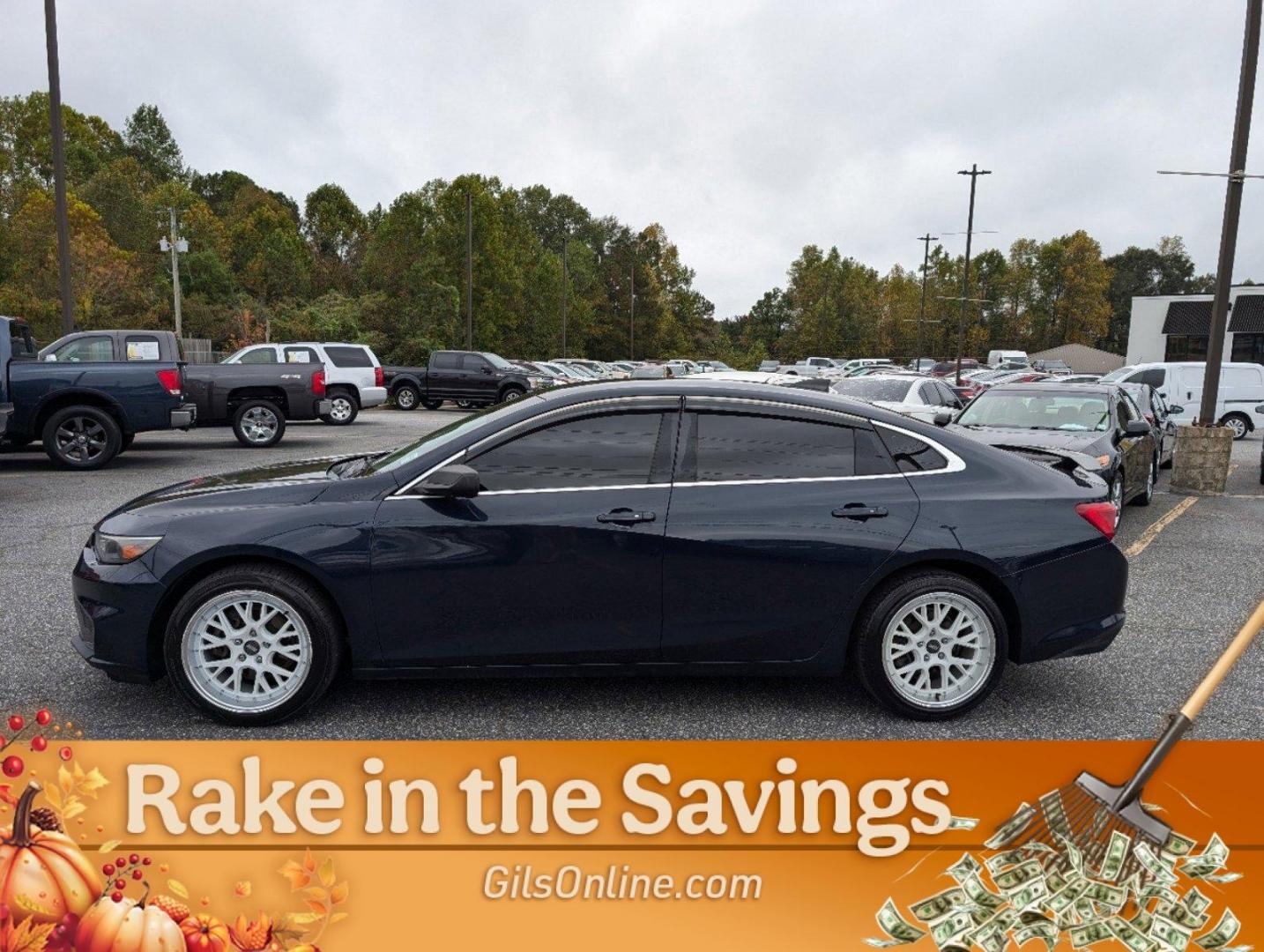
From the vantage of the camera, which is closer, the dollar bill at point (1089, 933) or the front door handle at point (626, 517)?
the dollar bill at point (1089, 933)

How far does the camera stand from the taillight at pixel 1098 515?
4.32 m

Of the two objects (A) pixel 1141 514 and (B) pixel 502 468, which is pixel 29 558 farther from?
(A) pixel 1141 514

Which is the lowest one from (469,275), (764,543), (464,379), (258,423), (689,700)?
(689,700)

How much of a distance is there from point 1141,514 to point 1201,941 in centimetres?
909

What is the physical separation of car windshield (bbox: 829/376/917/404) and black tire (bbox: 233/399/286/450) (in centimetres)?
920

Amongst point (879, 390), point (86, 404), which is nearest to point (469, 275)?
point (879, 390)

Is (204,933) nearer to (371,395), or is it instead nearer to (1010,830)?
(1010,830)

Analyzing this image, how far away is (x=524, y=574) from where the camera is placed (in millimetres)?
3994

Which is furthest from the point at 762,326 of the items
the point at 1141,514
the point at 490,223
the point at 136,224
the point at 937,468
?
the point at 937,468

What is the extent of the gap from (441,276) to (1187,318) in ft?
138

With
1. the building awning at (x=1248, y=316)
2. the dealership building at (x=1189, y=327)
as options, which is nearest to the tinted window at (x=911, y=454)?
the dealership building at (x=1189, y=327)

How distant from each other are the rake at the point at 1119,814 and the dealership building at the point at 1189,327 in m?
54.2

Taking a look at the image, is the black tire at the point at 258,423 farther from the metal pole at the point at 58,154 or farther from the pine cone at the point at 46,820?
the pine cone at the point at 46,820

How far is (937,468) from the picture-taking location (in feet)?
14.1
